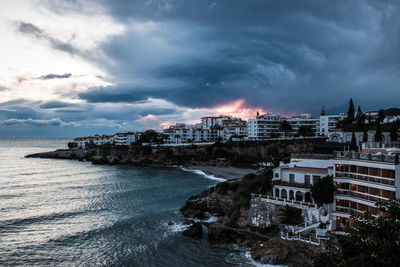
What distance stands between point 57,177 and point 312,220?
70.6 meters

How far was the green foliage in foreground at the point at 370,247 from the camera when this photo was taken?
39.4 feet

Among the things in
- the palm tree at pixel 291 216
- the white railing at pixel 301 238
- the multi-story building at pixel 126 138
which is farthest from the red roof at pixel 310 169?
the multi-story building at pixel 126 138

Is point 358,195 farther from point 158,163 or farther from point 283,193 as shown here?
point 158,163

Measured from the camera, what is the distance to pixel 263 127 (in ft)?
399

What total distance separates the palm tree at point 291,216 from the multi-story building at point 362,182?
11.8 ft

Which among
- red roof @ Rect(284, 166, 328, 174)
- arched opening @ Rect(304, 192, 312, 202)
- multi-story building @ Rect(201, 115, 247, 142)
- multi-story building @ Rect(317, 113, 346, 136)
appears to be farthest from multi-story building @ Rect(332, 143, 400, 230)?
multi-story building @ Rect(201, 115, 247, 142)

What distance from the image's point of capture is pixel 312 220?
96.8ft

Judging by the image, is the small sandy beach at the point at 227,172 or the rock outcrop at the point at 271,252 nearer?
the rock outcrop at the point at 271,252

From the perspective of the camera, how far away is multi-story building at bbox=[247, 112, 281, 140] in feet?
396

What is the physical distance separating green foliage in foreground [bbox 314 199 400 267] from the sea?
14307 millimetres

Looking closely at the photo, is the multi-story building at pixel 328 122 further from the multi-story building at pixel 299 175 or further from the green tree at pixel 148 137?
the multi-story building at pixel 299 175

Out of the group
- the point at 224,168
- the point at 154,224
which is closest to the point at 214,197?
the point at 154,224

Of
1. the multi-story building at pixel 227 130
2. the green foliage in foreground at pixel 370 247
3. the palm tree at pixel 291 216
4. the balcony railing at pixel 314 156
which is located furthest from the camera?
the multi-story building at pixel 227 130

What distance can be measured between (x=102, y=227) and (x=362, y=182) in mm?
31531
